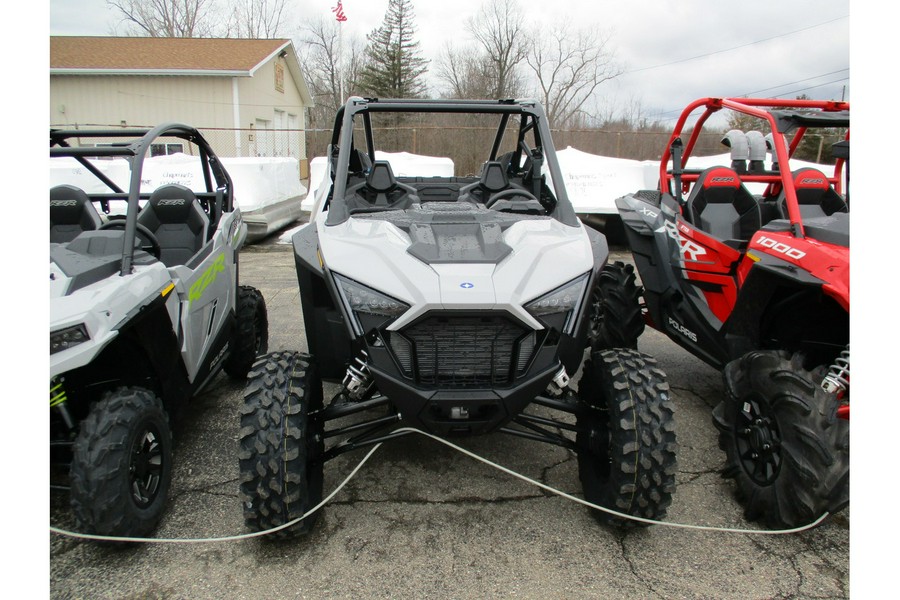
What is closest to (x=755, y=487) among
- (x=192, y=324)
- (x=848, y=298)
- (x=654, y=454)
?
(x=654, y=454)

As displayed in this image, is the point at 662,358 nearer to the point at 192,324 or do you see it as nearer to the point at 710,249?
the point at 710,249

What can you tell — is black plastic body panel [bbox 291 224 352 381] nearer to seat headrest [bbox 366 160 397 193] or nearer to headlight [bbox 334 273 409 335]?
headlight [bbox 334 273 409 335]

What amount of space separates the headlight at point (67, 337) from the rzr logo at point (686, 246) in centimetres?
345

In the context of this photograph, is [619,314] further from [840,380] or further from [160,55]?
[160,55]

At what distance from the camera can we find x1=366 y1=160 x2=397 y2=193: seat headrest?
3.91 metres

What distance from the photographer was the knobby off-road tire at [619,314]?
15.1 ft

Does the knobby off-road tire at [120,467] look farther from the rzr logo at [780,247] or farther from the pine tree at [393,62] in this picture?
the pine tree at [393,62]

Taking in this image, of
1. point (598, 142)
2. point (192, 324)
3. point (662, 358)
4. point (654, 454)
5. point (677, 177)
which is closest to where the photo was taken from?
point (654, 454)

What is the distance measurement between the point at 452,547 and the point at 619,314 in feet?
8.12

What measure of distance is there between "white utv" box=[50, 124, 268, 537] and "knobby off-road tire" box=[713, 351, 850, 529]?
268 cm

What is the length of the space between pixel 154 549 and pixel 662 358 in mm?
4084

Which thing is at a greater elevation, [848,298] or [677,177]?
[677,177]

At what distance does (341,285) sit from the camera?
8.60ft

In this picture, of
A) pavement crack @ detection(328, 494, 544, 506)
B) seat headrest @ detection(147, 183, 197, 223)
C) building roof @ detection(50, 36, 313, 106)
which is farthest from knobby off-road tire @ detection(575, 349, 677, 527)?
building roof @ detection(50, 36, 313, 106)
